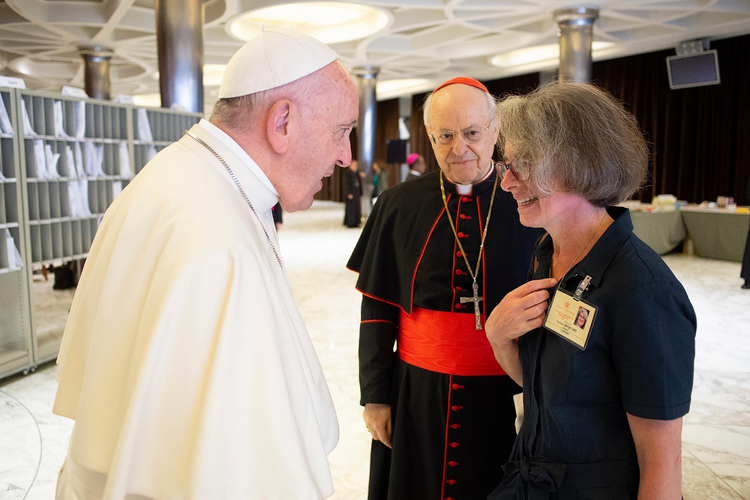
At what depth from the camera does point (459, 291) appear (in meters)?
1.92

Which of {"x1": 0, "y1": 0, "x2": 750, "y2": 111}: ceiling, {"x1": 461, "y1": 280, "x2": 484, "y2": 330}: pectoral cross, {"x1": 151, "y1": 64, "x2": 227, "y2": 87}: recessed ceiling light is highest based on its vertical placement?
{"x1": 151, "y1": 64, "x2": 227, "y2": 87}: recessed ceiling light

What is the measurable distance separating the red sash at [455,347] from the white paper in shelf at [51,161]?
4.11 metres

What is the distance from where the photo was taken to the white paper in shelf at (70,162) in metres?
4.91

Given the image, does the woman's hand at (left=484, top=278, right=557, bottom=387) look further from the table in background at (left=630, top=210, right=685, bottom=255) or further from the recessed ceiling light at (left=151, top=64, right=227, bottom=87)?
the recessed ceiling light at (left=151, top=64, right=227, bottom=87)

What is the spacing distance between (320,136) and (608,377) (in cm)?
80

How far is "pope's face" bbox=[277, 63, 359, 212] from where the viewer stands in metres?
1.14

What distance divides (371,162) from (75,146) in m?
11.9

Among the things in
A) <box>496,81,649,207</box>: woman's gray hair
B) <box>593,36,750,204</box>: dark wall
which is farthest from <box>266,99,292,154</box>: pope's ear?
<box>593,36,750,204</box>: dark wall

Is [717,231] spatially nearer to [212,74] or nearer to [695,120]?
[695,120]

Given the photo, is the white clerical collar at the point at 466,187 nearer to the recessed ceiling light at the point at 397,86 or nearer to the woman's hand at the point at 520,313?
the woman's hand at the point at 520,313

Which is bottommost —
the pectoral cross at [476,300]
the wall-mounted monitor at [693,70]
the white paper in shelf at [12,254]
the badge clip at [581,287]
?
the white paper in shelf at [12,254]

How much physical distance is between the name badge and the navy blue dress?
18 millimetres

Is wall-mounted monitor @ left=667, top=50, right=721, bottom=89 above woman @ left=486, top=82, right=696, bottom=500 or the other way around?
above

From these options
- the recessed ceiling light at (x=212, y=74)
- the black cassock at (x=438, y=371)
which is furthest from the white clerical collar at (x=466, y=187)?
the recessed ceiling light at (x=212, y=74)
